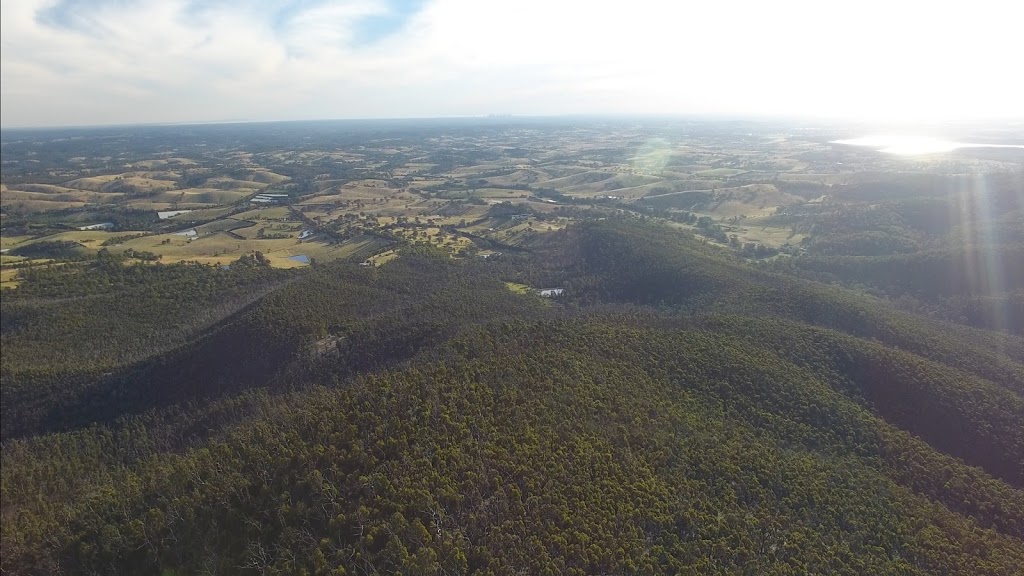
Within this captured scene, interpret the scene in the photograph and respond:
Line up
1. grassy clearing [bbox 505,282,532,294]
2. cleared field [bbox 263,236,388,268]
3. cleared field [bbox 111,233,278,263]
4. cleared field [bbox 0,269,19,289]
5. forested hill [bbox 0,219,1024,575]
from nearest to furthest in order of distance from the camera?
1. forested hill [bbox 0,219,1024,575]
2. cleared field [bbox 0,269,19,289]
3. grassy clearing [bbox 505,282,532,294]
4. cleared field [bbox 263,236,388,268]
5. cleared field [bbox 111,233,278,263]

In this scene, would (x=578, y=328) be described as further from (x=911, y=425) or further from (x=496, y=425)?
(x=911, y=425)

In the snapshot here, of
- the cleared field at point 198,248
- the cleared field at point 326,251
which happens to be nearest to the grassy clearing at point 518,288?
the cleared field at point 326,251

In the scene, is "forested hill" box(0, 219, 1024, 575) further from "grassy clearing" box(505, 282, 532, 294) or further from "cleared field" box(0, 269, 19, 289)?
"cleared field" box(0, 269, 19, 289)

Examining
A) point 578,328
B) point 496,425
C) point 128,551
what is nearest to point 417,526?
point 496,425

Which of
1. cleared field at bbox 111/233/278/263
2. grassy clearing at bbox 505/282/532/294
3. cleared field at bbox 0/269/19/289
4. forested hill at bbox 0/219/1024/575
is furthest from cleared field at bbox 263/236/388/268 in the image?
cleared field at bbox 0/269/19/289

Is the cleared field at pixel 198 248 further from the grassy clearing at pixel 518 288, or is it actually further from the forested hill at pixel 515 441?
the grassy clearing at pixel 518 288

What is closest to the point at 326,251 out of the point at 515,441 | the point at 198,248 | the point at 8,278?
the point at 198,248

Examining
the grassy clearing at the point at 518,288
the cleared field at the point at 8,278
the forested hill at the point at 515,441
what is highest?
the cleared field at the point at 8,278

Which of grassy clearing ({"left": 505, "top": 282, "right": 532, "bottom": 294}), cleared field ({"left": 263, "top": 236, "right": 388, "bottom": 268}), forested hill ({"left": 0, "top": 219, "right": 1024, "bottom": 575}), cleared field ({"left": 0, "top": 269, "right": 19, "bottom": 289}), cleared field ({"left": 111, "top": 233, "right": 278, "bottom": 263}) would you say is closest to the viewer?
forested hill ({"left": 0, "top": 219, "right": 1024, "bottom": 575})

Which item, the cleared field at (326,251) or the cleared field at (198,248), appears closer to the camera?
the cleared field at (326,251)
